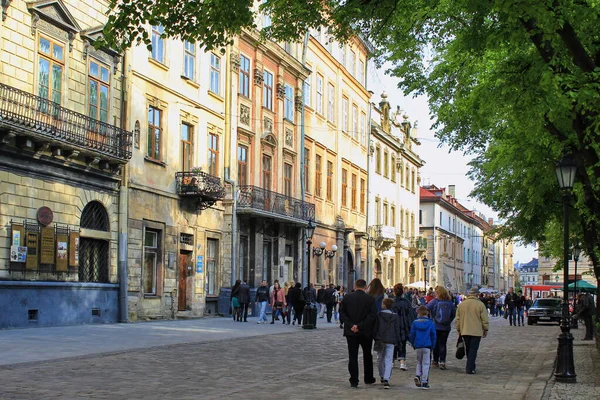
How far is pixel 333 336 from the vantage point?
27.2m

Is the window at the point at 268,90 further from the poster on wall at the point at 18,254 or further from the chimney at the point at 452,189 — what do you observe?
A: the chimney at the point at 452,189

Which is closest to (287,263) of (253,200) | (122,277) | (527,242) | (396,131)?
(253,200)

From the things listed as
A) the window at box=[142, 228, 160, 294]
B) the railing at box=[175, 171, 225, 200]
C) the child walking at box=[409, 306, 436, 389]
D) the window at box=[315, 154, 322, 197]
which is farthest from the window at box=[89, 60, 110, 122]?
the window at box=[315, 154, 322, 197]

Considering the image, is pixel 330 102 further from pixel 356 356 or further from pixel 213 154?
pixel 356 356

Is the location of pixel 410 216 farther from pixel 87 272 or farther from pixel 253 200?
pixel 87 272

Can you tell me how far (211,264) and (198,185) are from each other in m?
4.48

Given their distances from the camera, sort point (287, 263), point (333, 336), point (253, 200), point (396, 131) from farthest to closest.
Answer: point (396, 131), point (287, 263), point (253, 200), point (333, 336)

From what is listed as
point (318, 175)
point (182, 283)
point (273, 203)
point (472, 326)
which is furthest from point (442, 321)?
point (318, 175)

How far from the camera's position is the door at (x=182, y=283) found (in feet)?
110

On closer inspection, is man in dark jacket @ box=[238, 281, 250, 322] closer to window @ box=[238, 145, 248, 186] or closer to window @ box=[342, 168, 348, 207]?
window @ box=[238, 145, 248, 186]

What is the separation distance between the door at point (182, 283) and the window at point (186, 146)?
345 centimetres

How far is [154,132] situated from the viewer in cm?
3119

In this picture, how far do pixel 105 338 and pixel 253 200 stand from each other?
16.8 metres

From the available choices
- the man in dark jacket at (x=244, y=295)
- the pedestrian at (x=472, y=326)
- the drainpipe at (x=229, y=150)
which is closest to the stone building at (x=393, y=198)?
the drainpipe at (x=229, y=150)
